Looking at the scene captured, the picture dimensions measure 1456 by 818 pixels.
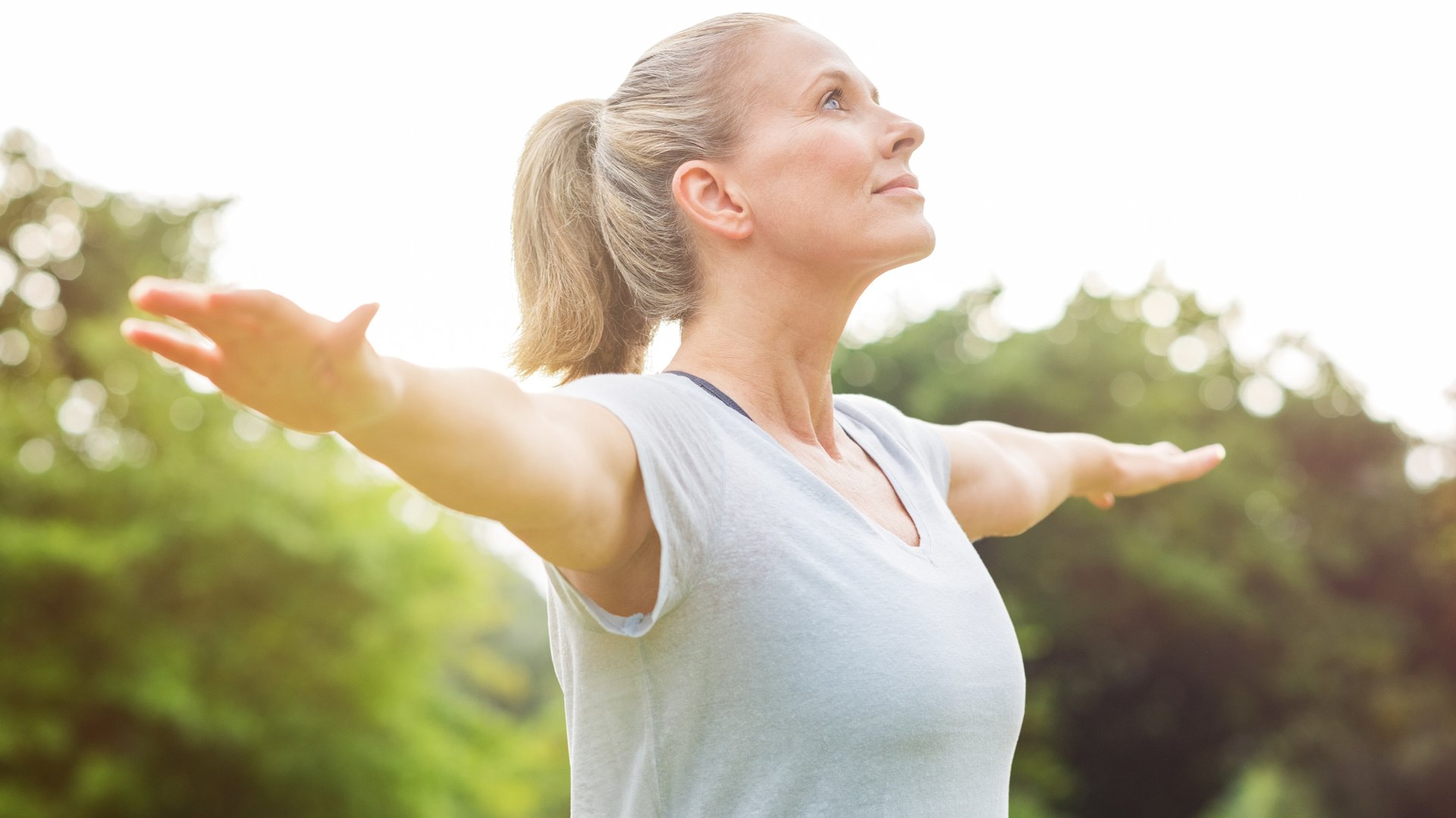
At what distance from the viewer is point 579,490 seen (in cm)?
110

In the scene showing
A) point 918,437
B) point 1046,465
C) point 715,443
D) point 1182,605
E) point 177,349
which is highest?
point 177,349

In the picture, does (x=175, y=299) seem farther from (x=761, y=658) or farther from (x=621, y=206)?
(x=621, y=206)

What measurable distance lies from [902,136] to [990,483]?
71 centimetres

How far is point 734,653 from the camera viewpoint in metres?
1.25

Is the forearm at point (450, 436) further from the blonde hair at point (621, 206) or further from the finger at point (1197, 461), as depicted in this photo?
the finger at point (1197, 461)

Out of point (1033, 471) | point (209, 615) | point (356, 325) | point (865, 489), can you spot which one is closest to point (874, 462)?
point (865, 489)

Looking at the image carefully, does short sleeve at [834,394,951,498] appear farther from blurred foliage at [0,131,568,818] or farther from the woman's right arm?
blurred foliage at [0,131,568,818]

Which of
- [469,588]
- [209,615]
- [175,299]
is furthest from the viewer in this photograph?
[469,588]

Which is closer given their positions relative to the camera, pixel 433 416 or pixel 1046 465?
pixel 433 416

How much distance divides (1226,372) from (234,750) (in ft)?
50.6

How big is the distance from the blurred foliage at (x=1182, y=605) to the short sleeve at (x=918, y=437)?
48.9 feet

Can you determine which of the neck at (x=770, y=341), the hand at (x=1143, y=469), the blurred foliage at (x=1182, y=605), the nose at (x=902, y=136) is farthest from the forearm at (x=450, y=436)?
the blurred foliage at (x=1182, y=605)

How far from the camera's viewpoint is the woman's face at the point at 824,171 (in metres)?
1.55

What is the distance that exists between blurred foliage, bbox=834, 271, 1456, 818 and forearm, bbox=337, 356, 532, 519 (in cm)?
1590
